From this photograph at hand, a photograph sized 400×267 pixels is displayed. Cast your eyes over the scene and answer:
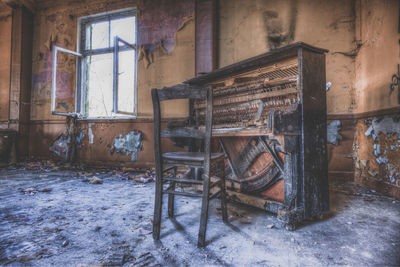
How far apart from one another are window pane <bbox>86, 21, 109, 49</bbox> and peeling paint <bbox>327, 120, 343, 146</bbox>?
491cm

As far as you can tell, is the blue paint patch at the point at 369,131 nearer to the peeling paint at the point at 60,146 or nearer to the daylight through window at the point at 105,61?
the daylight through window at the point at 105,61

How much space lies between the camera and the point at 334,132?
127 inches

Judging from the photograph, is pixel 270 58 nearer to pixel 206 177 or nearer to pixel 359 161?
pixel 206 177

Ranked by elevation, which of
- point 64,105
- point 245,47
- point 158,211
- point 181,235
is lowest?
point 181,235

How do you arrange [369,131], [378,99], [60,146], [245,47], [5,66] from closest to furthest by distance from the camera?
[378,99] < [369,131] < [245,47] < [60,146] < [5,66]

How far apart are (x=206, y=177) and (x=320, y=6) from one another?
355 centimetres

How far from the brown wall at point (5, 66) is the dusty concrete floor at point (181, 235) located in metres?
3.84

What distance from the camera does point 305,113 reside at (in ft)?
5.66

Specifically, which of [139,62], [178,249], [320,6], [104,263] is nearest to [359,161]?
[320,6]

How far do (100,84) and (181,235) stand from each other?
449 cm

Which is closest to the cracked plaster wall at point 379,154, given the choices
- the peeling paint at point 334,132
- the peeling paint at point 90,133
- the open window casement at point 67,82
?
the peeling paint at point 334,132

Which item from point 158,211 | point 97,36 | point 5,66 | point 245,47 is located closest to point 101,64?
point 97,36

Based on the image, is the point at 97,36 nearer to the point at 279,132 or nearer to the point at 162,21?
the point at 162,21

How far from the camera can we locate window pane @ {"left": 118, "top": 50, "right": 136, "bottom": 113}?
457 centimetres
